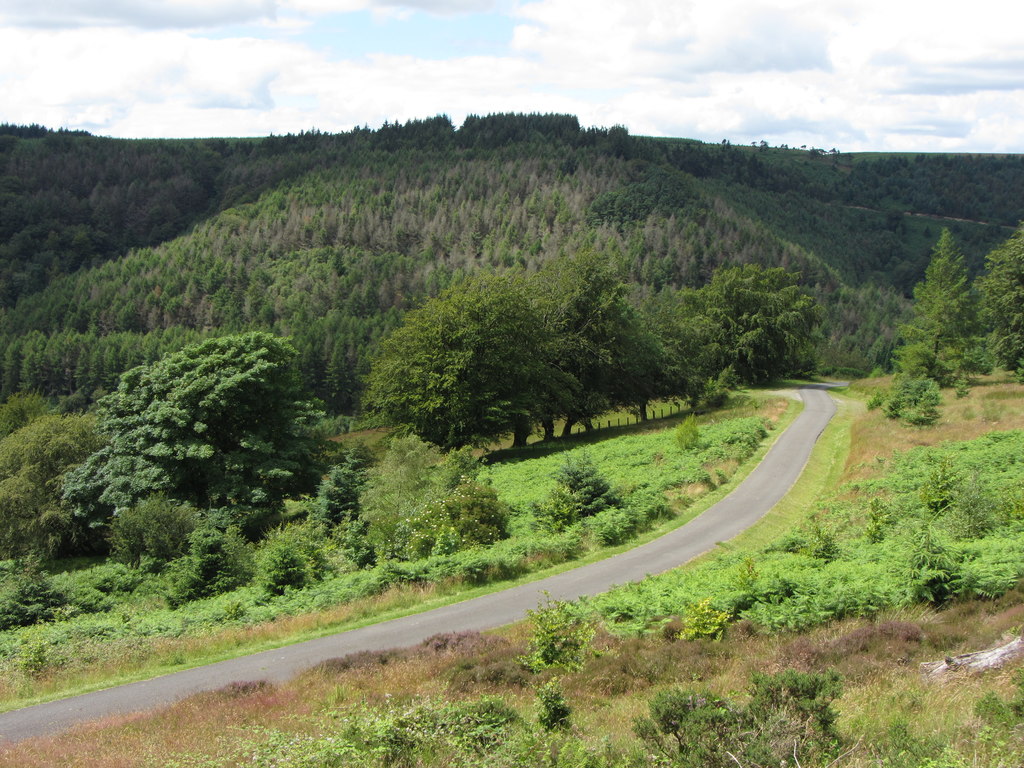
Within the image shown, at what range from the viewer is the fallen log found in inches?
421

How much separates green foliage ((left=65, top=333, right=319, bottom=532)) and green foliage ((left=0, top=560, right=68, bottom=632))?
12.5m

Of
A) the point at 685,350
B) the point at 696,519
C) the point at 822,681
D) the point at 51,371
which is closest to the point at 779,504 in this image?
the point at 696,519

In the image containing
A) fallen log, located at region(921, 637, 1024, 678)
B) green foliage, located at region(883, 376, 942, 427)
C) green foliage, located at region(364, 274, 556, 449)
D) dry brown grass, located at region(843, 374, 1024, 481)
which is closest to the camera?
fallen log, located at region(921, 637, 1024, 678)

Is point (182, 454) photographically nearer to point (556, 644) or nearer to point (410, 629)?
point (410, 629)

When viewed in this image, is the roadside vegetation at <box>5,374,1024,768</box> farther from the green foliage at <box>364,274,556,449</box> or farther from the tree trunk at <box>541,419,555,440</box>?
the tree trunk at <box>541,419,555,440</box>

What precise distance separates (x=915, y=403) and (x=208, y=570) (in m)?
35.6

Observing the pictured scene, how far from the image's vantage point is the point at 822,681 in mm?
9031

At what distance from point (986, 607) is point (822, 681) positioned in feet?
21.0

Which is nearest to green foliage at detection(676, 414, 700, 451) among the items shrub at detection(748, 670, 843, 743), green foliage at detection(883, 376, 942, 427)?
green foliage at detection(883, 376, 942, 427)

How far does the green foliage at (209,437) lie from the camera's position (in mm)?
40719

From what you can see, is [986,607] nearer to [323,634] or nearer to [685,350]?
[323,634]

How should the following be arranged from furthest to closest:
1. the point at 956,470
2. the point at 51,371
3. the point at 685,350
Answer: the point at 51,371 < the point at 685,350 < the point at 956,470

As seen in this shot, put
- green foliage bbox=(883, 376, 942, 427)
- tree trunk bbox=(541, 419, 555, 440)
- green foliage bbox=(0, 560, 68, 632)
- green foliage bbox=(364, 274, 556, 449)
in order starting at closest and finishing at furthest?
green foliage bbox=(0, 560, 68, 632), green foliage bbox=(883, 376, 942, 427), green foliage bbox=(364, 274, 556, 449), tree trunk bbox=(541, 419, 555, 440)

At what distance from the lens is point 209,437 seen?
1676 inches
